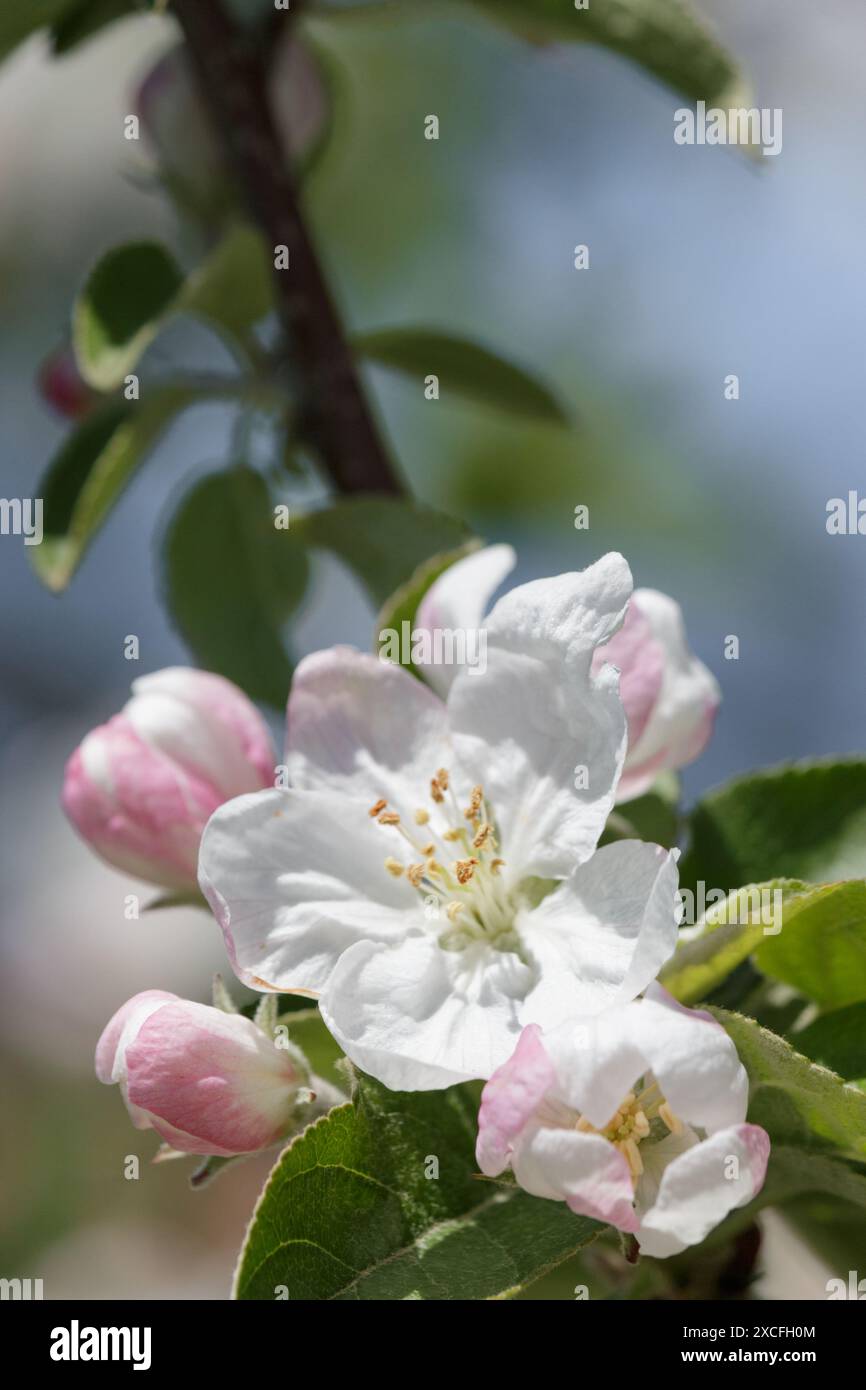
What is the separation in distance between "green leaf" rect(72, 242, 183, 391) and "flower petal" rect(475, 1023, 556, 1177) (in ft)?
2.30

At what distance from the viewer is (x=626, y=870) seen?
87cm

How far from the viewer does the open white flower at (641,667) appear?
99 centimetres

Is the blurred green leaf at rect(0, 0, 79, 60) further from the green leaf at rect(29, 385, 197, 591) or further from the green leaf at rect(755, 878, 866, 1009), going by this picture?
the green leaf at rect(755, 878, 866, 1009)

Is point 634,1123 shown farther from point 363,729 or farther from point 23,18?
point 23,18

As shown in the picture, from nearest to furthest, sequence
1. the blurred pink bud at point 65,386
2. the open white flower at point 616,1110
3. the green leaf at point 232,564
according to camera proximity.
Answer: the open white flower at point 616,1110
the green leaf at point 232,564
the blurred pink bud at point 65,386

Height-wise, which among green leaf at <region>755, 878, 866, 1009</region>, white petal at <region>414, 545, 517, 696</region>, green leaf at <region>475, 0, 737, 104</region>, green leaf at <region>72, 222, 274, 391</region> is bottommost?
green leaf at <region>755, 878, 866, 1009</region>

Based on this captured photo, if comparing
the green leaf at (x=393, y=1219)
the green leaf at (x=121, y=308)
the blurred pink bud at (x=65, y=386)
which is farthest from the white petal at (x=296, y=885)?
the blurred pink bud at (x=65, y=386)

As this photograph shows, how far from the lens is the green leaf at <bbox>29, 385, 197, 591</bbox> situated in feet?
4.40

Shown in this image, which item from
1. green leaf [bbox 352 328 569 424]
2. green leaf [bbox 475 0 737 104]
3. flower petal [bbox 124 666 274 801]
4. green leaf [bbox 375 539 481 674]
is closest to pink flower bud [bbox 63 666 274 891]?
flower petal [bbox 124 666 274 801]

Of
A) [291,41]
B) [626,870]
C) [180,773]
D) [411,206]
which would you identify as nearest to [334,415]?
[291,41]

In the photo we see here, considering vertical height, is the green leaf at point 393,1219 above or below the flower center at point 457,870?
below

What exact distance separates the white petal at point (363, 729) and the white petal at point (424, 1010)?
0.12 meters

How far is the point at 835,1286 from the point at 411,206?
2541 mm

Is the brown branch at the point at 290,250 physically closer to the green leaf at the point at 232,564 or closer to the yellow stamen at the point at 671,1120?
the green leaf at the point at 232,564
